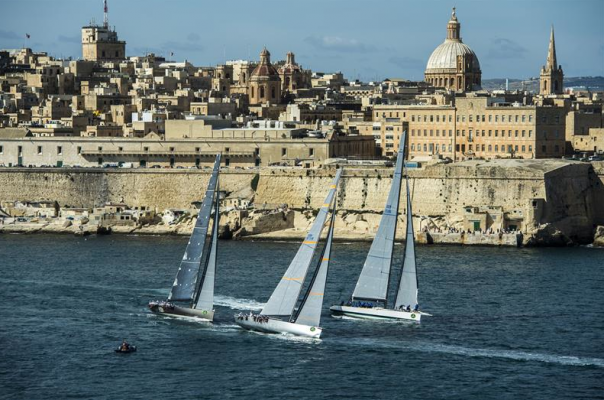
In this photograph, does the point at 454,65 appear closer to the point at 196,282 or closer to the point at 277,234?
the point at 277,234

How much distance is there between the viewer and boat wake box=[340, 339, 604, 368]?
1634 inches

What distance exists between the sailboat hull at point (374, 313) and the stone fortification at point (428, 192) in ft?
68.7

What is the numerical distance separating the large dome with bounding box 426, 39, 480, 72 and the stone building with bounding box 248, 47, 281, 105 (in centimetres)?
1374

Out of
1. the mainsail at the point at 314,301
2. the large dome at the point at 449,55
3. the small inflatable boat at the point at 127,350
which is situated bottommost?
the small inflatable boat at the point at 127,350

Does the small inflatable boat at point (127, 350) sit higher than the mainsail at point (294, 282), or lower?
lower

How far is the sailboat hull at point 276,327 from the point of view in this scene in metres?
44.1

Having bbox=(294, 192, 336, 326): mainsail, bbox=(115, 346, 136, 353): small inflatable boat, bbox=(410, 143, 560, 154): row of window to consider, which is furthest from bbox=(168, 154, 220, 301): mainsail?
bbox=(410, 143, 560, 154): row of window

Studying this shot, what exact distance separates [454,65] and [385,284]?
64750 mm

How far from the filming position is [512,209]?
69.9 meters

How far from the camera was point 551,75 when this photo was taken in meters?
117

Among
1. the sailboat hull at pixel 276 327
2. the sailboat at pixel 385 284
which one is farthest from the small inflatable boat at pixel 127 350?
the sailboat at pixel 385 284

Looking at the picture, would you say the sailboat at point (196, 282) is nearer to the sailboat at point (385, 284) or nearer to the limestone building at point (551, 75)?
the sailboat at point (385, 284)

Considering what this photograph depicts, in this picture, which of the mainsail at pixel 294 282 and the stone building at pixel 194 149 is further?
the stone building at pixel 194 149

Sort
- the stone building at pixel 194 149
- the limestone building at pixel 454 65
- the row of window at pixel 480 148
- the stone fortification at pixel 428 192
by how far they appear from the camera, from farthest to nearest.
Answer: the limestone building at pixel 454 65
the row of window at pixel 480 148
the stone building at pixel 194 149
the stone fortification at pixel 428 192
